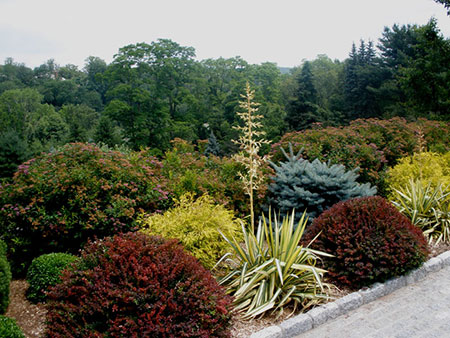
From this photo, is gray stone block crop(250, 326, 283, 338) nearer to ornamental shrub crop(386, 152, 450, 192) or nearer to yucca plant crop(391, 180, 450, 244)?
yucca plant crop(391, 180, 450, 244)

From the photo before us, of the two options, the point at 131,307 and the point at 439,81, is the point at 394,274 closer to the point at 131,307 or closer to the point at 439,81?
the point at 131,307

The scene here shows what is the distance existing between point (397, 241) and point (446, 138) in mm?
7878

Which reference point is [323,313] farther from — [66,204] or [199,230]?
[66,204]

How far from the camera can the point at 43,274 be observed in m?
4.33

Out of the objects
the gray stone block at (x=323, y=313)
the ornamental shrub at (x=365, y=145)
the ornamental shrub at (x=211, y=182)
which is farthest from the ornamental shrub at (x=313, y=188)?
the gray stone block at (x=323, y=313)

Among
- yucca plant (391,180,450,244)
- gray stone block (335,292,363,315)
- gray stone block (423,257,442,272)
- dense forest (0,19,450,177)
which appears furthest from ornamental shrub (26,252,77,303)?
dense forest (0,19,450,177)

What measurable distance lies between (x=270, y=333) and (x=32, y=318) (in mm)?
2757

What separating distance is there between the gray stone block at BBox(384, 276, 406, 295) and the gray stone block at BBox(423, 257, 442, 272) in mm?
543

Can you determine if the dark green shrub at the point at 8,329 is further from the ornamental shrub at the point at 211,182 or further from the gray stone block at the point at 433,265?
the gray stone block at the point at 433,265

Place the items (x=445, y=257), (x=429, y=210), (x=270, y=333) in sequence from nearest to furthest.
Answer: (x=270, y=333) < (x=445, y=257) < (x=429, y=210)

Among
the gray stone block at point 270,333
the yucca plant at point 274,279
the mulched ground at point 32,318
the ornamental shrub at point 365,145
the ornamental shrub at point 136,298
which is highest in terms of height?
the ornamental shrub at point 365,145

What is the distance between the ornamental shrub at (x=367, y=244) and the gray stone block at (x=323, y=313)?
498 mm

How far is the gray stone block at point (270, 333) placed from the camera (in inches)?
127

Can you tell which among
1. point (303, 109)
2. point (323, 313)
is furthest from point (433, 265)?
point (303, 109)
